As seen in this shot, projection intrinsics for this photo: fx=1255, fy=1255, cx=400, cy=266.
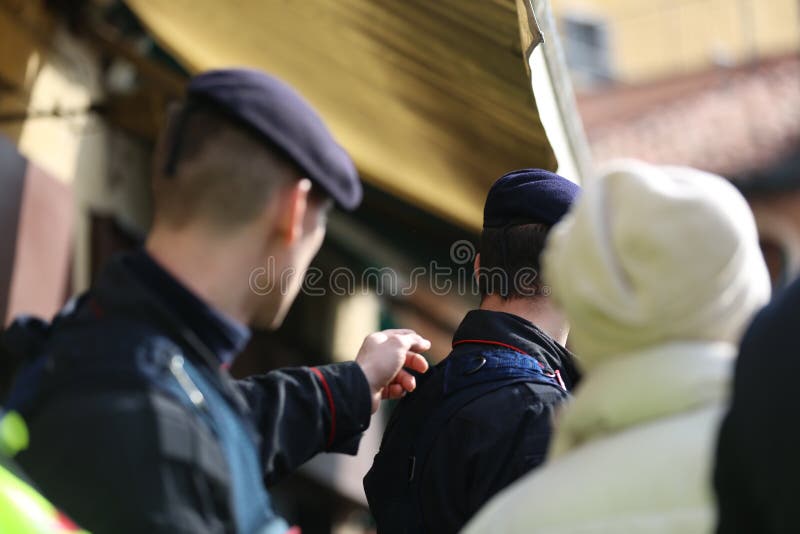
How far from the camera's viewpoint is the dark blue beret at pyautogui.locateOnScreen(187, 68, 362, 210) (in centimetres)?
180

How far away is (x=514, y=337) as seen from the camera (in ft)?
8.43

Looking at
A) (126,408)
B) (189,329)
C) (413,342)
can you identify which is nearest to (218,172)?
(189,329)

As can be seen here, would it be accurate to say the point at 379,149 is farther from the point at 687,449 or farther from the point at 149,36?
the point at 687,449

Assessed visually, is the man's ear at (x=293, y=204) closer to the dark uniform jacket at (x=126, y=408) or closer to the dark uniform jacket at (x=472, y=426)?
the dark uniform jacket at (x=126, y=408)

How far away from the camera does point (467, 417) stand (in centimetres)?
245

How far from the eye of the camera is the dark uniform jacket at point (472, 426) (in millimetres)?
2365

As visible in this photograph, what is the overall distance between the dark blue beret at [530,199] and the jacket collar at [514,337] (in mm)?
222

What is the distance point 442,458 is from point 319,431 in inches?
10.4

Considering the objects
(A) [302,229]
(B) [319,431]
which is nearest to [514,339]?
(B) [319,431]

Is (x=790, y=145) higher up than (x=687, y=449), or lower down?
lower down

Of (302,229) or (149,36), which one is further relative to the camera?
(149,36)

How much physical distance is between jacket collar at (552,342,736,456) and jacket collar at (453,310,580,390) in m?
0.89

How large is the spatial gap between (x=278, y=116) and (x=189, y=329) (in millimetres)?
331

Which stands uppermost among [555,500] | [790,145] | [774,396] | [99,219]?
[774,396]
